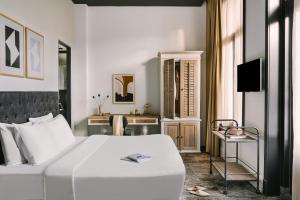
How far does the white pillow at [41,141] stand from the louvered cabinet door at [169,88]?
7.94 feet

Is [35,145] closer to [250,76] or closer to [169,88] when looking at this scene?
[250,76]

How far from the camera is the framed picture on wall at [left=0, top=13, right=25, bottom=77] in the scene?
103 inches

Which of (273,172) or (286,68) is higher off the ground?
(286,68)

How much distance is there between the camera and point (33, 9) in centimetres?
335

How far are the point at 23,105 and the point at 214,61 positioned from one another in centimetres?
328

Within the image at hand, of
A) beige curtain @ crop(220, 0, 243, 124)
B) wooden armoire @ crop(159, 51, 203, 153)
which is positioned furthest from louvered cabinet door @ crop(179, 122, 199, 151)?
beige curtain @ crop(220, 0, 243, 124)

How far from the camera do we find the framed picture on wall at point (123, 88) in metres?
5.46

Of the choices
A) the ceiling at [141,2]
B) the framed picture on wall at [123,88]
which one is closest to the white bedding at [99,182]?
the framed picture on wall at [123,88]

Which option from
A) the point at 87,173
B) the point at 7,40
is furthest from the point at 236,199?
the point at 7,40

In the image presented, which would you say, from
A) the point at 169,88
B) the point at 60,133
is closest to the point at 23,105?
the point at 60,133

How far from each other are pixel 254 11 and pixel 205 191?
2490mm

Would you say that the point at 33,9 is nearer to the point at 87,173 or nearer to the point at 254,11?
the point at 87,173

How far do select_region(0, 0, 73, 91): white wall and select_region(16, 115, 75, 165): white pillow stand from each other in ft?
1.93

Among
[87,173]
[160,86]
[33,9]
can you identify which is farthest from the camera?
[160,86]
